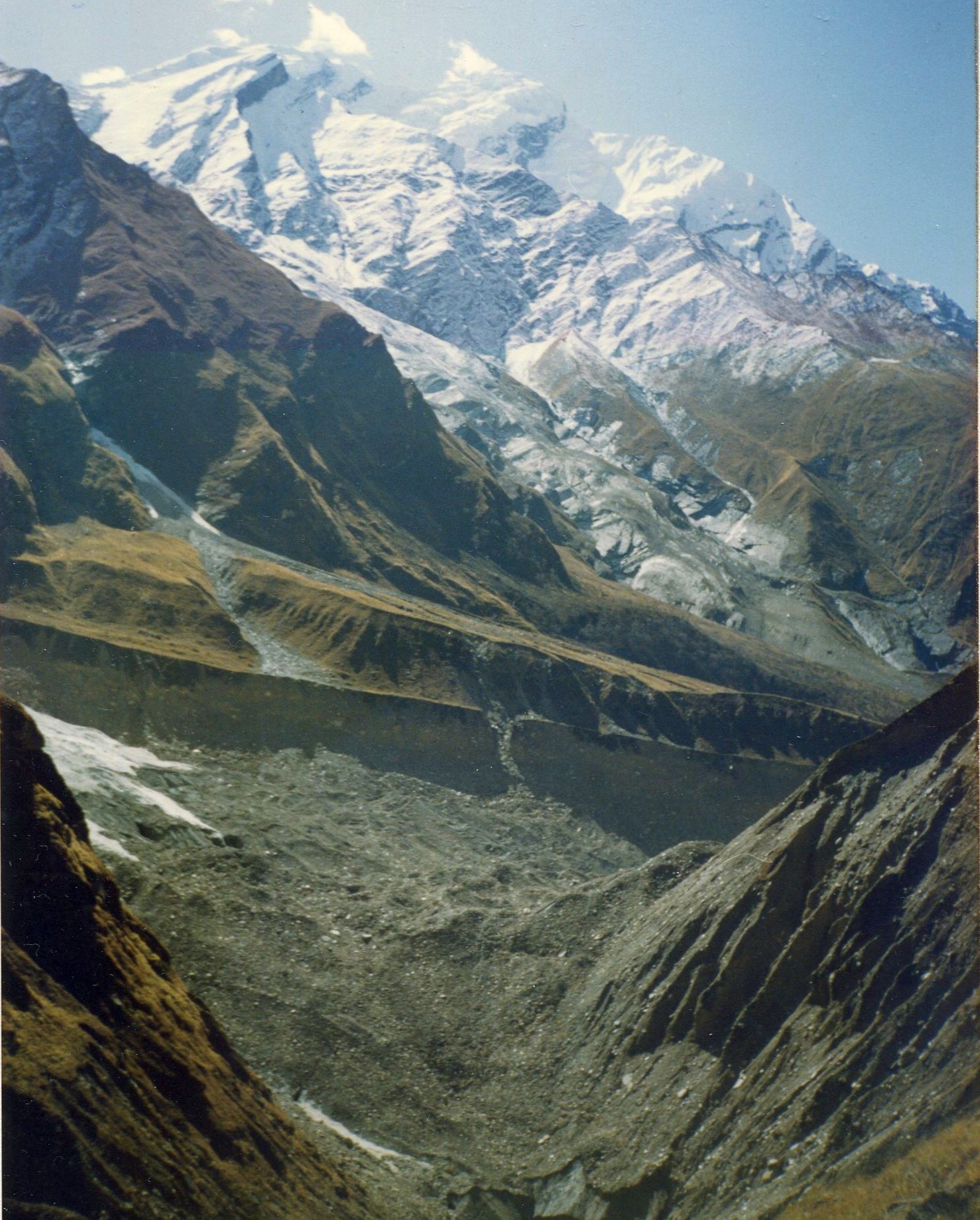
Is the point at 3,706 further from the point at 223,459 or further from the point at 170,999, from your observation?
the point at 223,459

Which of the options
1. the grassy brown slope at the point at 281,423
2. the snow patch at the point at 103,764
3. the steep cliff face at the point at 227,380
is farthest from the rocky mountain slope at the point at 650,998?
the grassy brown slope at the point at 281,423

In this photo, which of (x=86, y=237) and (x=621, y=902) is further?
(x=86, y=237)

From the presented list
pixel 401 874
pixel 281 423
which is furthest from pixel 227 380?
pixel 401 874

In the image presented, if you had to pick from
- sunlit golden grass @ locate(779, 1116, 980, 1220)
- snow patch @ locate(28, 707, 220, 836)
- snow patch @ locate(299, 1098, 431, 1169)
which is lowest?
snow patch @ locate(28, 707, 220, 836)

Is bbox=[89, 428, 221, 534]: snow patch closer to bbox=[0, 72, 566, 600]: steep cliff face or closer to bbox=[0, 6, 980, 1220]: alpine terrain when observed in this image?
bbox=[0, 6, 980, 1220]: alpine terrain

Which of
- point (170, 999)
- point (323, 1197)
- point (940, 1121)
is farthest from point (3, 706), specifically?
point (940, 1121)

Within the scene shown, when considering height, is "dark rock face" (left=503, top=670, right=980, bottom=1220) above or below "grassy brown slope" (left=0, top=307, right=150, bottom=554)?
above

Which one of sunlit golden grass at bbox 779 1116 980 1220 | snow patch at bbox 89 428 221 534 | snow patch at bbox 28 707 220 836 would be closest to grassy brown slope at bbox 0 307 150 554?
snow patch at bbox 89 428 221 534

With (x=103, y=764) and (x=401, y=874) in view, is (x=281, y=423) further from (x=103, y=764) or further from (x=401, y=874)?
(x=103, y=764)
